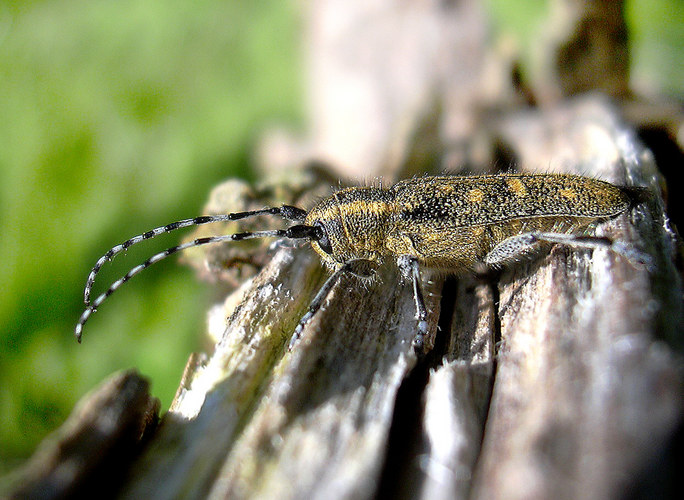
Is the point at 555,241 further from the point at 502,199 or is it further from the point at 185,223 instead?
the point at 185,223

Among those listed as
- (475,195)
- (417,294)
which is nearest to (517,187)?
(475,195)

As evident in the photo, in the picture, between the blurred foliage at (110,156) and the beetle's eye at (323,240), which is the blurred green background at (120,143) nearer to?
the blurred foliage at (110,156)

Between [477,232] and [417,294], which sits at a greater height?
[477,232]

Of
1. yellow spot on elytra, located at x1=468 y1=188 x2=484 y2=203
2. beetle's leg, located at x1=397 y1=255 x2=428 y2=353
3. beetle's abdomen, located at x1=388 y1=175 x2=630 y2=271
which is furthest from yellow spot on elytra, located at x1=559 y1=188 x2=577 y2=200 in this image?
beetle's leg, located at x1=397 y1=255 x2=428 y2=353

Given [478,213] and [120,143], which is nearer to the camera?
[478,213]

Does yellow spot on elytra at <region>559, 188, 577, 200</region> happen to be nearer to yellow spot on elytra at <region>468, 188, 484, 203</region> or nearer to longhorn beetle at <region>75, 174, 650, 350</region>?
longhorn beetle at <region>75, 174, 650, 350</region>

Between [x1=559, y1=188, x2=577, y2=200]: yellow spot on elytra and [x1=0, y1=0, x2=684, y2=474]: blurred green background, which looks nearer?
[x1=559, y1=188, x2=577, y2=200]: yellow spot on elytra
